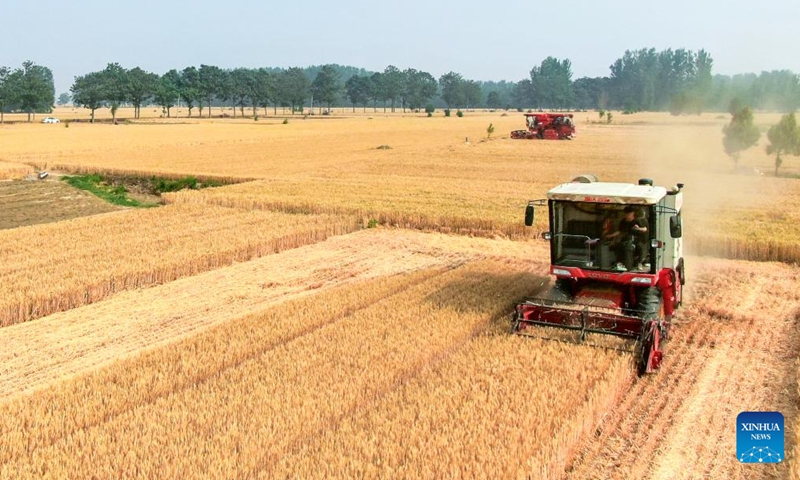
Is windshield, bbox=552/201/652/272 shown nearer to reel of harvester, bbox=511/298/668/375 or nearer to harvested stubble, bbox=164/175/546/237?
reel of harvester, bbox=511/298/668/375

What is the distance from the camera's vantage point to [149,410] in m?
8.12

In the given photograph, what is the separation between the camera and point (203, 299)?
1446cm

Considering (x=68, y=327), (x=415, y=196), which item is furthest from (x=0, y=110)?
(x=68, y=327)

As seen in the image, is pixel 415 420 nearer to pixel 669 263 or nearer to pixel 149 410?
pixel 149 410

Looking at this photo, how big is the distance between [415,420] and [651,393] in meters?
3.50

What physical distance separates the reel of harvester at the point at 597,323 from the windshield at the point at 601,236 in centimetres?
75

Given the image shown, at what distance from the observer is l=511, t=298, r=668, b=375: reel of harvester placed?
10.2 meters

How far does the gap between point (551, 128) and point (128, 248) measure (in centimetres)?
4725

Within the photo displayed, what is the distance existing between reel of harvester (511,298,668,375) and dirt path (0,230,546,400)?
5219 mm

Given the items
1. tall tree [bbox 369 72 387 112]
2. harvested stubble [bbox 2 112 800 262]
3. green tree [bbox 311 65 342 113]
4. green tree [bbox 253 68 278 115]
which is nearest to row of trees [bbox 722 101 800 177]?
harvested stubble [bbox 2 112 800 262]

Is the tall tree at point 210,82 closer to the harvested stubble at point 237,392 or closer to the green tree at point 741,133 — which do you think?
the green tree at point 741,133

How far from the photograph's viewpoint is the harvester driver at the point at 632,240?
36.9 feet

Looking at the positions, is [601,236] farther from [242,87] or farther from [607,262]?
[242,87]

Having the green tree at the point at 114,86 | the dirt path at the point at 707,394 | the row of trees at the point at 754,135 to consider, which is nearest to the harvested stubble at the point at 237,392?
the dirt path at the point at 707,394
